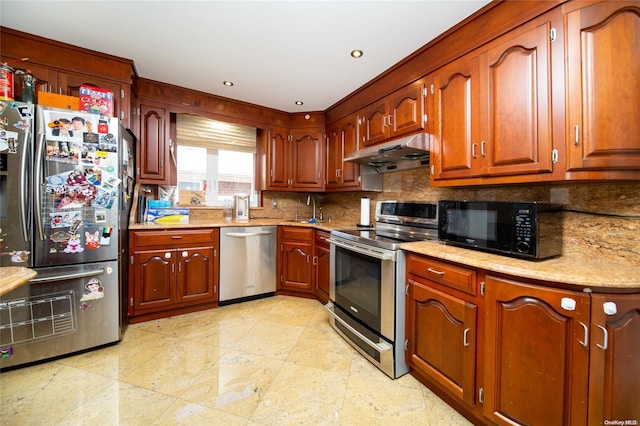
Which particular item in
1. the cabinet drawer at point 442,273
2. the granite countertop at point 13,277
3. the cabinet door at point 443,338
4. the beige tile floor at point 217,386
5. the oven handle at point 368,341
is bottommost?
the beige tile floor at point 217,386

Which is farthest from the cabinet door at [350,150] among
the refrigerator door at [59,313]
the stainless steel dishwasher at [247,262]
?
the refrigerator door at [59,313]

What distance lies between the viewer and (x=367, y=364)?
1835 mm

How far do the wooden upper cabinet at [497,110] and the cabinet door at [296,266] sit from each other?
5.62 ft

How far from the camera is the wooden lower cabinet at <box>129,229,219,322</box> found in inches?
92.8

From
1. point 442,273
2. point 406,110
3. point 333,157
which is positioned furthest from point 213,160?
point 442,273

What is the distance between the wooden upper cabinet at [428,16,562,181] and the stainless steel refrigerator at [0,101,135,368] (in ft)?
8.19

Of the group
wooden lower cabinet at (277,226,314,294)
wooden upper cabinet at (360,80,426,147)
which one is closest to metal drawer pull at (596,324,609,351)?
wooden upper cabinet at (360,80,426,147)

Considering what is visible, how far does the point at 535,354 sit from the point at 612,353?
9.3 inches

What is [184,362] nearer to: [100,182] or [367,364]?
[367,364]

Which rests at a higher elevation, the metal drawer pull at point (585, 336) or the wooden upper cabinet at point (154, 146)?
the wooden upper cabinet at point (154, 146)

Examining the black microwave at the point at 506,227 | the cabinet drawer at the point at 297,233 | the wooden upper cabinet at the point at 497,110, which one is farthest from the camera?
the cabinet drawer at the point at 297,233

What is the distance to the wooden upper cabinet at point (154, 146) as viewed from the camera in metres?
2.60

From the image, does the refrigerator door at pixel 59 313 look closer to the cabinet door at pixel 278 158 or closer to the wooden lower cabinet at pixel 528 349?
the cabinet door at pixel 278 158

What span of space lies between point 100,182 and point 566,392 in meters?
2.95
